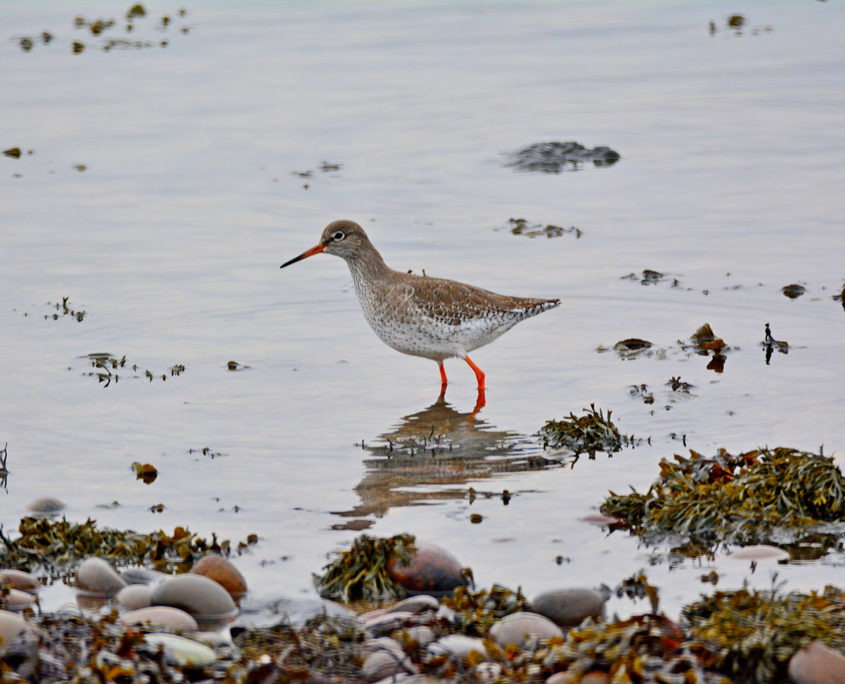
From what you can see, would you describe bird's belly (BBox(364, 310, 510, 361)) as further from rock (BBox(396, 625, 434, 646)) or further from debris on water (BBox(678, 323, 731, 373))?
rock (BBox(396, 625, 434, 646))

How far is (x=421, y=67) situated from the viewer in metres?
20.6

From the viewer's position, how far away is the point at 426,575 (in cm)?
585

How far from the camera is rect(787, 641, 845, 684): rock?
14.9 ft

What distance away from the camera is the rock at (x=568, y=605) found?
541 centimetres

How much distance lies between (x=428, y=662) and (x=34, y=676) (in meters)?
1.53

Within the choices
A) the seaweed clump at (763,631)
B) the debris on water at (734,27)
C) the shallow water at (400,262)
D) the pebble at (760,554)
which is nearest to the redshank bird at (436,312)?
the shallow water at (400,262)

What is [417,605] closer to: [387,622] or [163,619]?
[387,622]

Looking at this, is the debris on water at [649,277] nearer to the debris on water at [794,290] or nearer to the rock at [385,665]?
the debris on water at [794,290]

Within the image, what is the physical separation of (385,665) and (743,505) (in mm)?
2576

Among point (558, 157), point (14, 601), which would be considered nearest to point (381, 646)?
point (14, 601)

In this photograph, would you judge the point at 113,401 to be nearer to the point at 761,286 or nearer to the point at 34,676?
the point at 34,676

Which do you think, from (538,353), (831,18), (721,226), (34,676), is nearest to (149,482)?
(34,676)

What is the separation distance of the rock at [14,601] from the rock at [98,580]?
0.38 metres

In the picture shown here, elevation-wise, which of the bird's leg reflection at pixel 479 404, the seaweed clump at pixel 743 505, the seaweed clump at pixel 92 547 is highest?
the bird's leg reflection at pixel 479 404
